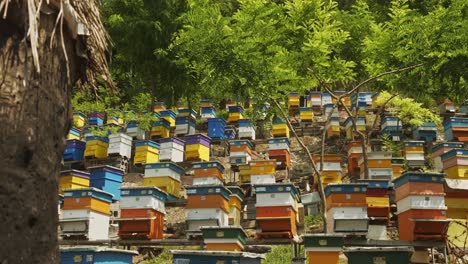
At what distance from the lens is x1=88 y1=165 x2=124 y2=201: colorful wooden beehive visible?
12703mm

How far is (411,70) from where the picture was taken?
12.1m

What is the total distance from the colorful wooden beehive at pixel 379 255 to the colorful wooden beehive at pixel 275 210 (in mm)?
2502

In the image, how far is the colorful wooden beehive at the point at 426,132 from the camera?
1736 centimetres

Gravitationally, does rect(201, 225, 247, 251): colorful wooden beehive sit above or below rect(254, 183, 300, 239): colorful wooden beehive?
below

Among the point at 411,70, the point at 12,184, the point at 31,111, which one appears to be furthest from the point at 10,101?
the point at 411,70

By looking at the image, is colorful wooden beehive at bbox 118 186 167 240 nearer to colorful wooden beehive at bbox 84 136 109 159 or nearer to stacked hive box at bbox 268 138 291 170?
stacked hive box at bbox 268 138 291 170

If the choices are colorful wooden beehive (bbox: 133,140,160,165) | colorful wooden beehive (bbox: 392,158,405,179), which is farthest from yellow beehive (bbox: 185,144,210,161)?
colorful wooden beehive (bbox: 392,158,405,179)

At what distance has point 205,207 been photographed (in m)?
9.51

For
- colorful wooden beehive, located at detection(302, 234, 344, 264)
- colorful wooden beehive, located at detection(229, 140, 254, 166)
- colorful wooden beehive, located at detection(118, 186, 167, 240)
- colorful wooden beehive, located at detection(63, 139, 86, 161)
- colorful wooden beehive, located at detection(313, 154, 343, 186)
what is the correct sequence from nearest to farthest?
1. colorful wooden beehive, located at detection(302, 234, 344, 264)
2. colorful wooden beehive, located at detection(118, 186, 167, 240)
3. colorful wooden beehive, located at detection(313, 154, 343, 186)
4. colorful wooden beehive, located at detection(229, 140, 254, 166)
5. colorful wooden beehive, located at detection(63, 139, 86, 161)

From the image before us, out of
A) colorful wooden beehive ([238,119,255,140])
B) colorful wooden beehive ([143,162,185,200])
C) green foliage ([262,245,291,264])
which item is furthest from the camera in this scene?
colorful wooden beehive ([238,119,255,140])

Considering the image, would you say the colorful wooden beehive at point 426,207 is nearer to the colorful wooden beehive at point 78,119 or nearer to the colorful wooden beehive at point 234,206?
the colorful wooden beehive at point 234,206

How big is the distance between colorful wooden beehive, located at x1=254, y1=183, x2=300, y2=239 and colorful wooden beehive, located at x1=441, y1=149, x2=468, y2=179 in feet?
14.5

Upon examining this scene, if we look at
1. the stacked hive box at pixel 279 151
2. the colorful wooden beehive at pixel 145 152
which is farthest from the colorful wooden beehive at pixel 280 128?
the colorful wooden beehive at pixel 145 152

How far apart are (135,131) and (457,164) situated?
1178cm
